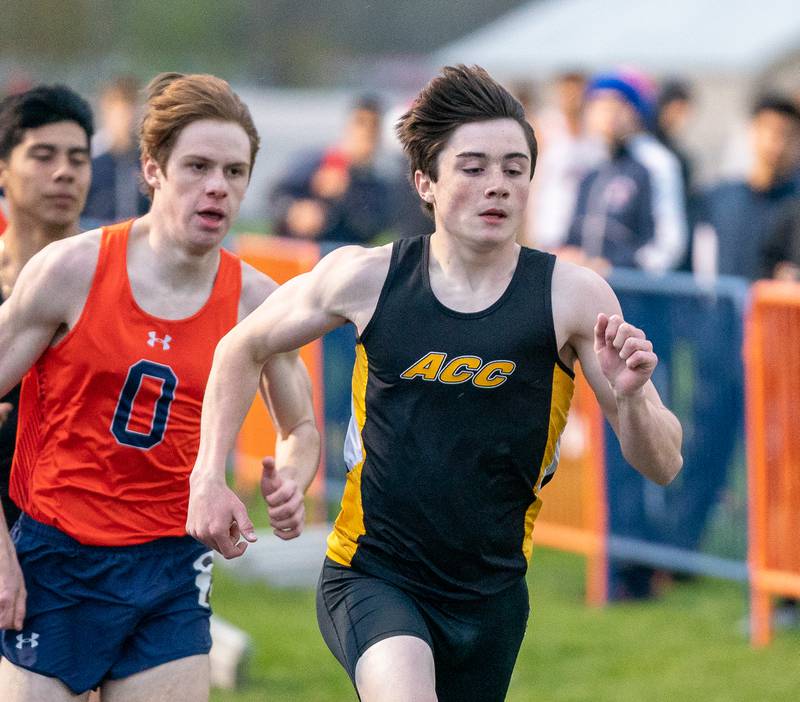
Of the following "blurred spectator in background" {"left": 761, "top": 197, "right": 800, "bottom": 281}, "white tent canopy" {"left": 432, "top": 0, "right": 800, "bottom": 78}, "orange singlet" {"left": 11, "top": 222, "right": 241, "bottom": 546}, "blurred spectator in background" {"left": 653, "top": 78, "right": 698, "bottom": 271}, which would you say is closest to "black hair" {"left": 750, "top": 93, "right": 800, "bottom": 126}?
"blurred spectator in background" {"left": 761, "top": 197, "right": 800, "bottom": 281}

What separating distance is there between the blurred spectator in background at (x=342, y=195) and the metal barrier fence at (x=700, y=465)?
143 inches

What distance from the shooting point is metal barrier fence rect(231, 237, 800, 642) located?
7.70 m

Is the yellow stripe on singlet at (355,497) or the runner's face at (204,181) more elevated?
the runner's face at (204,181)

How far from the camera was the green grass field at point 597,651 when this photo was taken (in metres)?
7.13

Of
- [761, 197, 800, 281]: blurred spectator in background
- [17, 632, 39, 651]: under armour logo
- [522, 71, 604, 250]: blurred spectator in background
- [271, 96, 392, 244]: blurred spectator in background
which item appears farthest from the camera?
[271, 96, 392, 244]: blurred spectator in background

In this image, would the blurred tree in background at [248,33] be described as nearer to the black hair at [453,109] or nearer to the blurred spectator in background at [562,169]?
the blurred spectator in background at [562,169]

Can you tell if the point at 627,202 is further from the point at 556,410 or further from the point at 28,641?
the point at 28,641

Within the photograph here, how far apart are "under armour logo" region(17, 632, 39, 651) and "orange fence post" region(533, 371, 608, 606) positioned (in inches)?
173

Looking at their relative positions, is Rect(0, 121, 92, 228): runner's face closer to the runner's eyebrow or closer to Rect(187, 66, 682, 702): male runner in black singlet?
Rect(187, 66, 682, 702): male runner in black singlet

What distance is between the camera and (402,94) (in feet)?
128

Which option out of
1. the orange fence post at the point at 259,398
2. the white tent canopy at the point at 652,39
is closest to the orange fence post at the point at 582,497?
the orange fence post at the point at 259,398

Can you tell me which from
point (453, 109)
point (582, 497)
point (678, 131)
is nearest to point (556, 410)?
point (453, 109)

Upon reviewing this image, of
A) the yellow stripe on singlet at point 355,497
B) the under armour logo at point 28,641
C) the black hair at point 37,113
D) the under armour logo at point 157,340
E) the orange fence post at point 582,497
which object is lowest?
the orange fence post at point 582,497

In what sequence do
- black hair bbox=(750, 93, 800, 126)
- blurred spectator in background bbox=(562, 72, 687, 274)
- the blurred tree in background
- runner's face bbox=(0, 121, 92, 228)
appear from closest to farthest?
1. runner's face bbox=(0, 121, 92, 228)
2. black hair bbox=(750, 93, 800, 126)
3. blurred spectator in background bbox=(562, 72, 687, 274)
4. the blurred tree in background
